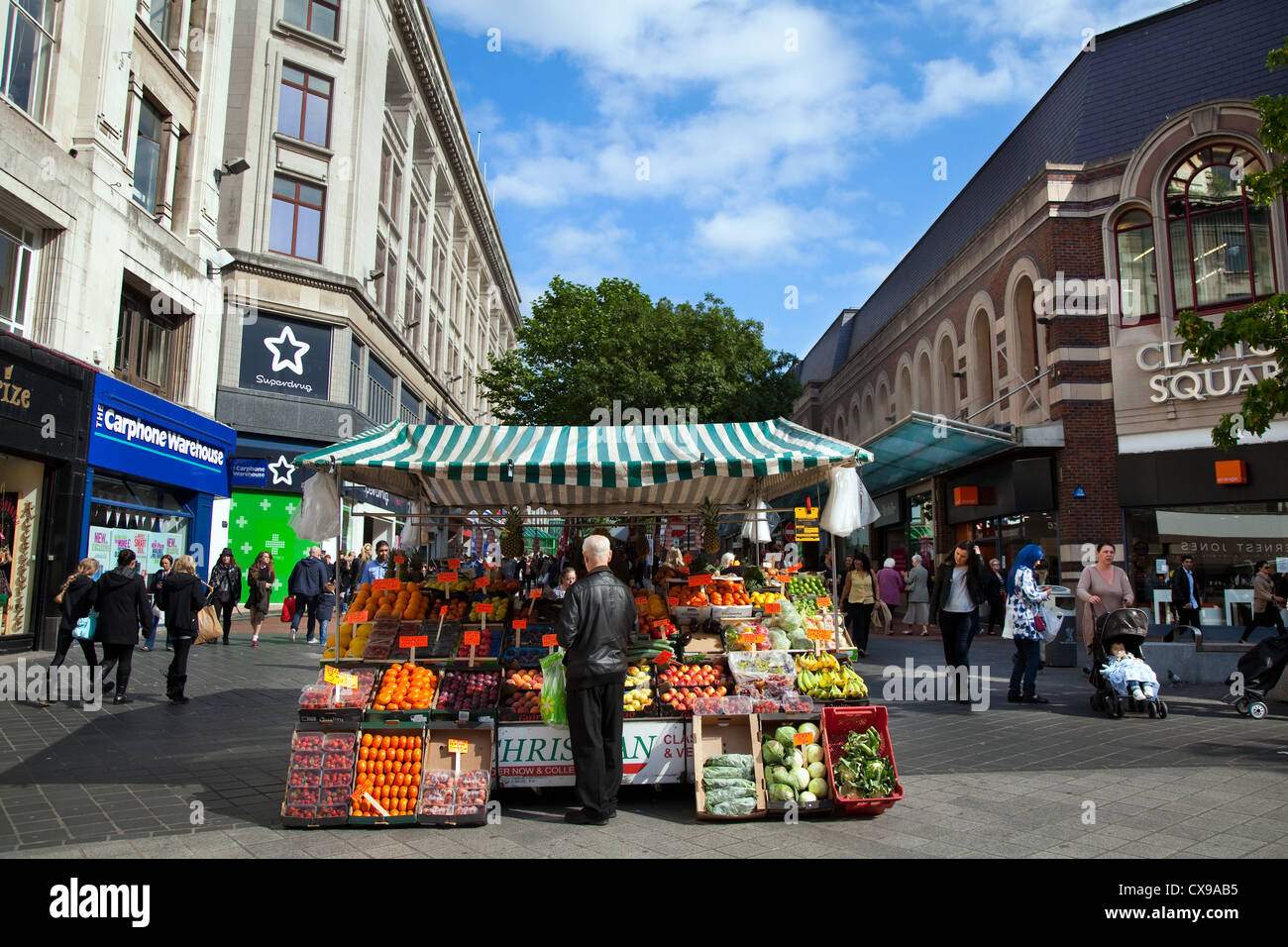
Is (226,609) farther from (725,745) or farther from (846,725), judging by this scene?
(846,725)

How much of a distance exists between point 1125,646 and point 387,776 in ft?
26.2

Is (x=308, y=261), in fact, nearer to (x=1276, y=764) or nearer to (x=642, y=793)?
(x=642, y=793)

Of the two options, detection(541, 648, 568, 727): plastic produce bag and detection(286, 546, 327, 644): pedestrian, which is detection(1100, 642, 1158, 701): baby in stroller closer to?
detection(541, 648, 568, 727): plastic produce bag

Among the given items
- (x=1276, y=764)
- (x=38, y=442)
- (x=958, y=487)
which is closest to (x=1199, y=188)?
(x=958, y=487)

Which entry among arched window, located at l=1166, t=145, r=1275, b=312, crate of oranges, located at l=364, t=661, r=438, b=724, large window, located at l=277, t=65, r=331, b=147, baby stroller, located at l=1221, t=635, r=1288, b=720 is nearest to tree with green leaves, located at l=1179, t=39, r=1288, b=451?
baby stroller, located at l=1221, t=635, r=1288, b=720

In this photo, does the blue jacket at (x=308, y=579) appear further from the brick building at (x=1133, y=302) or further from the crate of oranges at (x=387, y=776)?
the brick building at (x=1133, y=302)

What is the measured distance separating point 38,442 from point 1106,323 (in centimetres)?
2098

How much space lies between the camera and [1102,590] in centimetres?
962

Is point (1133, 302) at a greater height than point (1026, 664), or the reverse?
point (1133, 302)

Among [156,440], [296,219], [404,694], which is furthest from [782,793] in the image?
[296,219]

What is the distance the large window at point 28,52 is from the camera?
1351 cm

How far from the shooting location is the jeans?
973 cm

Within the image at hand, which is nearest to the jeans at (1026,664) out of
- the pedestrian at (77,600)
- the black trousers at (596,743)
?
the black trousers at (596,743)

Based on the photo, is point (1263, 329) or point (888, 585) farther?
point (888, 585)
